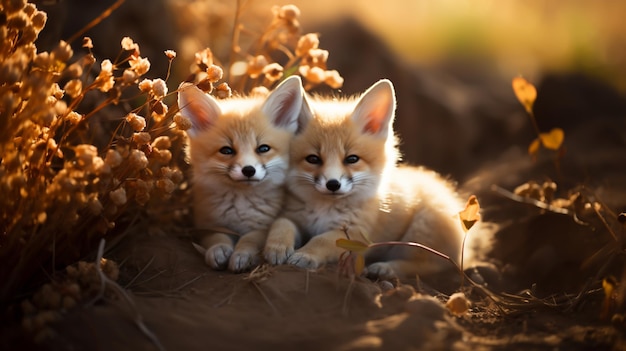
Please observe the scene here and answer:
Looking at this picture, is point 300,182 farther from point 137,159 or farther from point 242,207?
point 137,159

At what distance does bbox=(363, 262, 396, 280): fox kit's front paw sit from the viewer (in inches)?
98.0

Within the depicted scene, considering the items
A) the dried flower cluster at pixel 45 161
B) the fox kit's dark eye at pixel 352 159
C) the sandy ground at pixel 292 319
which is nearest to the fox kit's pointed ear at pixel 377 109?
the fox kit's dark eye at pixel 352 159

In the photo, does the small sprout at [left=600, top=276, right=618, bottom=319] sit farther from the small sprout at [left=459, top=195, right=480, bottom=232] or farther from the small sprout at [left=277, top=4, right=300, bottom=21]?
the small sprout at [left=277, top=4, right=300, bottom=21]

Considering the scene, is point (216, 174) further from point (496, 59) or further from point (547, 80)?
point (496, 59)

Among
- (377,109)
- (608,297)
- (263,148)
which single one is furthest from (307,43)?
(608,297)

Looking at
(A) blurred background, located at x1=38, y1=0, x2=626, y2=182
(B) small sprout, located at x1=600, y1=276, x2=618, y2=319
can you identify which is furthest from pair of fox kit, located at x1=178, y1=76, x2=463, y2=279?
(A) blurred background, located at x1=38, y1=0, x2=626, y2=182

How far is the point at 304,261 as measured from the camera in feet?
7.42

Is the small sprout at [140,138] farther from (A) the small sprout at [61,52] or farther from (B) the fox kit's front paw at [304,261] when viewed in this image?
(B) the fox kit's front paw at [304,261]

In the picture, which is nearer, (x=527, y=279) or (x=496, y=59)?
(x=527, y=279)

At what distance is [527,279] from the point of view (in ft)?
9.04

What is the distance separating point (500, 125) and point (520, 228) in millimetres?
2060

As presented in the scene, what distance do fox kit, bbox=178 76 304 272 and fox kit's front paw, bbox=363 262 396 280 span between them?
50cm

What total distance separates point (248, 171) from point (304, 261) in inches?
17.5

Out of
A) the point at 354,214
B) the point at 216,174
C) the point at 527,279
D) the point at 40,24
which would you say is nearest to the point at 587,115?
the point at 527,279
